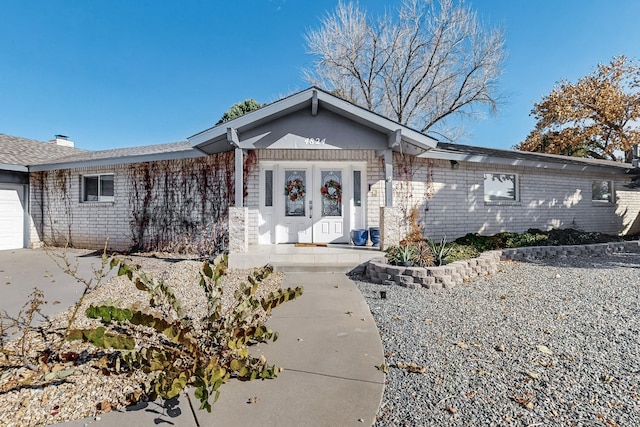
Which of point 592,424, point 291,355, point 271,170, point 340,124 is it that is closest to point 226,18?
point 271,170

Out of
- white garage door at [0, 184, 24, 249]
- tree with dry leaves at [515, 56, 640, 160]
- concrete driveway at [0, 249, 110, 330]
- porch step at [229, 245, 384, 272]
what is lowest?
concrete driveway at [0, 249, 110, 330]

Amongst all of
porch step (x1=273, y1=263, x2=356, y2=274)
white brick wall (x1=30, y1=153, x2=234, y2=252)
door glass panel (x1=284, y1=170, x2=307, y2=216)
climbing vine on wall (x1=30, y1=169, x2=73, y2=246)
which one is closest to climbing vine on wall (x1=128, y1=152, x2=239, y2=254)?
white brick wall (x1=30, y1=153, x2=234, y2=252)

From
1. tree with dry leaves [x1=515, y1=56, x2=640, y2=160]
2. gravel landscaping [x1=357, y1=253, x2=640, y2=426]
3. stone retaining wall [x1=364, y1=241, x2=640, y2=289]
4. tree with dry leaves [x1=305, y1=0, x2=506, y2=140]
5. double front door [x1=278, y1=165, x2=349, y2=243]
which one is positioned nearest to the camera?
gravel landscaping [x1=357, y1=253, x2=640, y2=426]

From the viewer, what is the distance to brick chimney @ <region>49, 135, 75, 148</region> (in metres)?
16.1

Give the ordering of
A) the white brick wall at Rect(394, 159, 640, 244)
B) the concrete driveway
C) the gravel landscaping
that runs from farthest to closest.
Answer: the white brick wall at Rect(394, 159, 640, 244)
the concrete driveway
the gravel landscaping

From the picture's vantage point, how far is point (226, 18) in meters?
11.4

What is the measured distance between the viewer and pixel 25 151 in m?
11.7

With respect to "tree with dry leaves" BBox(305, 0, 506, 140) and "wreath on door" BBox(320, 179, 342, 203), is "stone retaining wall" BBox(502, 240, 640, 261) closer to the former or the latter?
"wreath on door" BBox(320, 179, 342, 203)

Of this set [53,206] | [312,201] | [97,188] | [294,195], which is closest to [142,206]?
[97,188]

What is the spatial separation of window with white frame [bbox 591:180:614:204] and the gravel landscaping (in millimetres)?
8693

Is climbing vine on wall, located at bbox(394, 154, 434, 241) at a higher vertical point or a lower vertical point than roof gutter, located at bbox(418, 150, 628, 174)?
lower

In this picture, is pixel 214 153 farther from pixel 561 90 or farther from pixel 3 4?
pixel 561 90

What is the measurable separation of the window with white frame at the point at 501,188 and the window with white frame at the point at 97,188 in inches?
489

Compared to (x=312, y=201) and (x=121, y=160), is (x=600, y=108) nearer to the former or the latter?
(x=312, y=201)
